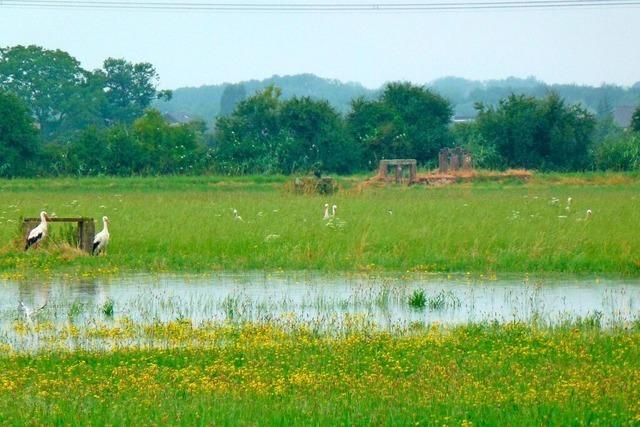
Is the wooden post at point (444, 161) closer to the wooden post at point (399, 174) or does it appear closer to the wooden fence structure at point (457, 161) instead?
the wooden fence structure at point (457, 161)

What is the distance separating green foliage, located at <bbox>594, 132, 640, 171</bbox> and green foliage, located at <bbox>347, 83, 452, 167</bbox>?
9.09m

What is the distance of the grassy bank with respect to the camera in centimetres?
1020

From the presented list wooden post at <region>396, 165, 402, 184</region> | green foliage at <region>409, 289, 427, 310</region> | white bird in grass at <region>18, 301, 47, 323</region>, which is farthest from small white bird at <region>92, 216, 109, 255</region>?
wooden post at <region>396, 165, 402, 184</region>

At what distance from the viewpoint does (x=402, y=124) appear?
227 ft

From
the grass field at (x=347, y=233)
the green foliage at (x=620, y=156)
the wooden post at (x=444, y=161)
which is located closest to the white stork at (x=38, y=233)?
the grass field at (x=347, y=233)

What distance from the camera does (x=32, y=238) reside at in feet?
78.2

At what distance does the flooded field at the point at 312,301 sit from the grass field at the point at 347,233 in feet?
5.44

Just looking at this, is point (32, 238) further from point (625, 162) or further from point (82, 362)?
point (625, 162)

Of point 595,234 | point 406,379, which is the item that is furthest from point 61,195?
point 406,379

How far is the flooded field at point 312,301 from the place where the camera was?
52.7 feet

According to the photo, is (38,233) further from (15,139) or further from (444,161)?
(15,139)

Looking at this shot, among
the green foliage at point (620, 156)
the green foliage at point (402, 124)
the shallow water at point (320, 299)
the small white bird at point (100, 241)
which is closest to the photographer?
the shallow water at point (320, 299)

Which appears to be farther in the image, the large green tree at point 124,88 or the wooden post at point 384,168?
the large green tree at point 124,88

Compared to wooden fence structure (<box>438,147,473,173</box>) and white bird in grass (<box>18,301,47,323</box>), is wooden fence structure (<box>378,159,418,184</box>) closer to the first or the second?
wooden fence structure (<box>438,147,473,173</box>)
